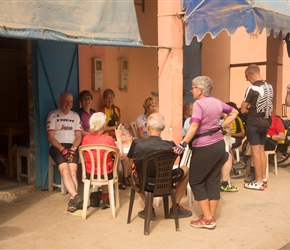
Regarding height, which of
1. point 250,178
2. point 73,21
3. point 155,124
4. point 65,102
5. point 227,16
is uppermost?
point 227,16

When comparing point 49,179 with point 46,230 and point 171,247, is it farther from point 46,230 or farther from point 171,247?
point 171,247

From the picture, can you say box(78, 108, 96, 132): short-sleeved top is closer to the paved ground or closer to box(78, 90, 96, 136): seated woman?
box(78, 90, 96, 136): seated woman

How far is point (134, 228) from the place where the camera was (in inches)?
191

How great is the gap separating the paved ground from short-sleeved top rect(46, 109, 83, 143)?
856mm

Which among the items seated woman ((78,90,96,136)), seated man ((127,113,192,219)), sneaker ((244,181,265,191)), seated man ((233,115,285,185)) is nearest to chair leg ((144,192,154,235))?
seated man ((127,113,192,219))

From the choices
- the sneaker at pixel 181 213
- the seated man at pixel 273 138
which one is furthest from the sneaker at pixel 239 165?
the sneaker at pixel 181 213

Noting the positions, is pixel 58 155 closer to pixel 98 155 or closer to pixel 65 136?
pixel 65 136

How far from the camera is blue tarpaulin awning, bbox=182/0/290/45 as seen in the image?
554 centimetres

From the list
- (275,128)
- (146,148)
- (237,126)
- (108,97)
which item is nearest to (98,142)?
(146,148)

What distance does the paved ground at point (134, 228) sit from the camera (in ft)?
14.4

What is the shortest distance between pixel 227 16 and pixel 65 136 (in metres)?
2.76

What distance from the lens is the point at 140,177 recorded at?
473cm

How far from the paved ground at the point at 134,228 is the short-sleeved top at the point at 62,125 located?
856 mm

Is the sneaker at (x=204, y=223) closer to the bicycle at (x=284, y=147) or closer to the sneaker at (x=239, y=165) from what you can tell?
the sneaker at (x=239, y=165)
